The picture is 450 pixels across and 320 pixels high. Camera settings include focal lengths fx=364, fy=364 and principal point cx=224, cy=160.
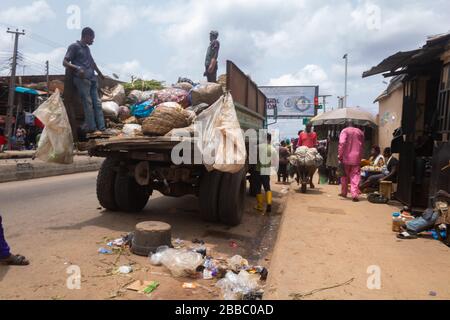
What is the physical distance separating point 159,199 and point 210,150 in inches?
165

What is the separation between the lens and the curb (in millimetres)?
9867

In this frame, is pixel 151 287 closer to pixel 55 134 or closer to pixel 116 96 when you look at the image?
pixel 55 134

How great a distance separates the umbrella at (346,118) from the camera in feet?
45.3

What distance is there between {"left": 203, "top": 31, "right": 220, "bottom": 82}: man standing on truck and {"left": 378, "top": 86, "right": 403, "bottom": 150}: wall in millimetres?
7151

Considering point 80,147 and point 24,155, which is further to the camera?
point 24,155

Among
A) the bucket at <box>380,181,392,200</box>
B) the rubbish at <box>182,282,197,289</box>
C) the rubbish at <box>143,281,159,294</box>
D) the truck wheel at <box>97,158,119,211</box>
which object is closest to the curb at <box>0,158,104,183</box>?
the truck wheel at <box>97,158,119,211</box>

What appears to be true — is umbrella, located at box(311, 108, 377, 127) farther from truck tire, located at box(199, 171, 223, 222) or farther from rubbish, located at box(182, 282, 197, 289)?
rubbish, located at box(182, 282, 197, 289)

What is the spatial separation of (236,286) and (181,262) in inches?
25.9

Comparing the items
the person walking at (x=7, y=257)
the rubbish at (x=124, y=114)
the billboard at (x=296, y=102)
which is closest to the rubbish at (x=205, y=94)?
the rubbish at (x=124, y=114)

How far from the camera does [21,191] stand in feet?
26.9

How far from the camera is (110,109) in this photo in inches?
258

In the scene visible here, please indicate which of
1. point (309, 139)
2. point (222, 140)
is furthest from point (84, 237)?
point (309, 139)
